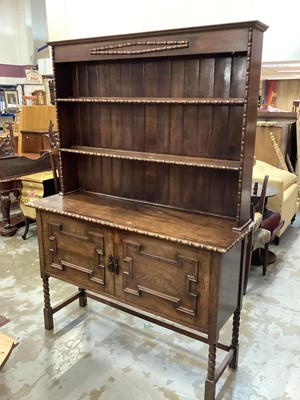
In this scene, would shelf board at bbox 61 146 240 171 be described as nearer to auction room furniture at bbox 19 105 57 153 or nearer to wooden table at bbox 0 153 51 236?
wooden table at bbox 0 153 51 236

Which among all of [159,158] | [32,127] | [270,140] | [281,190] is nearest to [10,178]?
[32,127]

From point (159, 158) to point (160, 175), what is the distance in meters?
0.18

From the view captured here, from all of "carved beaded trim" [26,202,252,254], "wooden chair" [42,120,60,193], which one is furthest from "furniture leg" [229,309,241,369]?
"wooden chair" [42,120,60,193]

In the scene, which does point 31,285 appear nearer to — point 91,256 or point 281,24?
point 91,256

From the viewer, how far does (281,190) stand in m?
3.68

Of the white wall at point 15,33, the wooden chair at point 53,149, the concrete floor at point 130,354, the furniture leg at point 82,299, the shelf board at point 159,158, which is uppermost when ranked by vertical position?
the white wall at point 15,33

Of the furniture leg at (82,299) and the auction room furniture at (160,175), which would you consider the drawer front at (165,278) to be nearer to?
the auction room furniture at (160,175)

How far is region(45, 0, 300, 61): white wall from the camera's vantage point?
3492mm

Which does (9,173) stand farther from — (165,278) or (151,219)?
(165,278)

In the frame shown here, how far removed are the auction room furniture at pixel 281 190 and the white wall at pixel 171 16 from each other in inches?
50.7

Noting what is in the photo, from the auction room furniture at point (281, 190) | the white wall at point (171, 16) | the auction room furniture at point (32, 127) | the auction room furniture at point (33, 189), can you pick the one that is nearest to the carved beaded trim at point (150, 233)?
the auction room furniture at point (33, 189)

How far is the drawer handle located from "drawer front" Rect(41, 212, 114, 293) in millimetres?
27

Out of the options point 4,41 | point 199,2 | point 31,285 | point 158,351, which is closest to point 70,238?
point 158,351

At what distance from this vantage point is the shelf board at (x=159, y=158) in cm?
183
